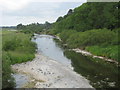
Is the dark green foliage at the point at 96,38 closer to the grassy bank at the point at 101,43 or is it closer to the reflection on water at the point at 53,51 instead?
the grassy bank at the point at 101,43

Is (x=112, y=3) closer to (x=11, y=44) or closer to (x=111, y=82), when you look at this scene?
(x=11, y=44)

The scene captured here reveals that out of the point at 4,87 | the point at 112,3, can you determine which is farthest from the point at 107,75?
the point at 112,3

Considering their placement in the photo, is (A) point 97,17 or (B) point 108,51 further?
(A) point 97,17

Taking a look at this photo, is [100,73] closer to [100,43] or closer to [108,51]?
[108,51]

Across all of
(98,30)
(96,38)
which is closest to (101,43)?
(96,38)

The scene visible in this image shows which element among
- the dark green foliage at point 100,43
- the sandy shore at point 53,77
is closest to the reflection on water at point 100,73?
the sandy shore at point 53,77

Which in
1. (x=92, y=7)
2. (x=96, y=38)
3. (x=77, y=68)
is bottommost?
(x=77, y=68)

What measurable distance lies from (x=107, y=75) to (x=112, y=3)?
167ft

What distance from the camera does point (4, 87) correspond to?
2494 centimetres

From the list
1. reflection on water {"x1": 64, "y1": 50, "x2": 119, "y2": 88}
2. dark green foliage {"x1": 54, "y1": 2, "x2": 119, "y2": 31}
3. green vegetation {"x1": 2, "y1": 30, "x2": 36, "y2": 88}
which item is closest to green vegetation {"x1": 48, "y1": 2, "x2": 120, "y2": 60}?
dark green foliage {"x1": 54, "y1": 2, "x2": 119, "y2": 31}

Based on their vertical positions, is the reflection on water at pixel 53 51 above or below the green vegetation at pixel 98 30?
below

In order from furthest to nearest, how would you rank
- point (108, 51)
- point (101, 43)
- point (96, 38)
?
point (96, 38)
point (101, 43)
point (108, 51)

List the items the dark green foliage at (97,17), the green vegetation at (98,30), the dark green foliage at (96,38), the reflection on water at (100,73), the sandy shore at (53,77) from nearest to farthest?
the sandy shore at (53,77) < the reflection on water at (100,73) < the green vegetation at (98,30) < the dark green foliage at (96,38) < the dark green foliage at (97,17)

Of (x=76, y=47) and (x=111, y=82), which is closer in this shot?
(x=111, y=82)
